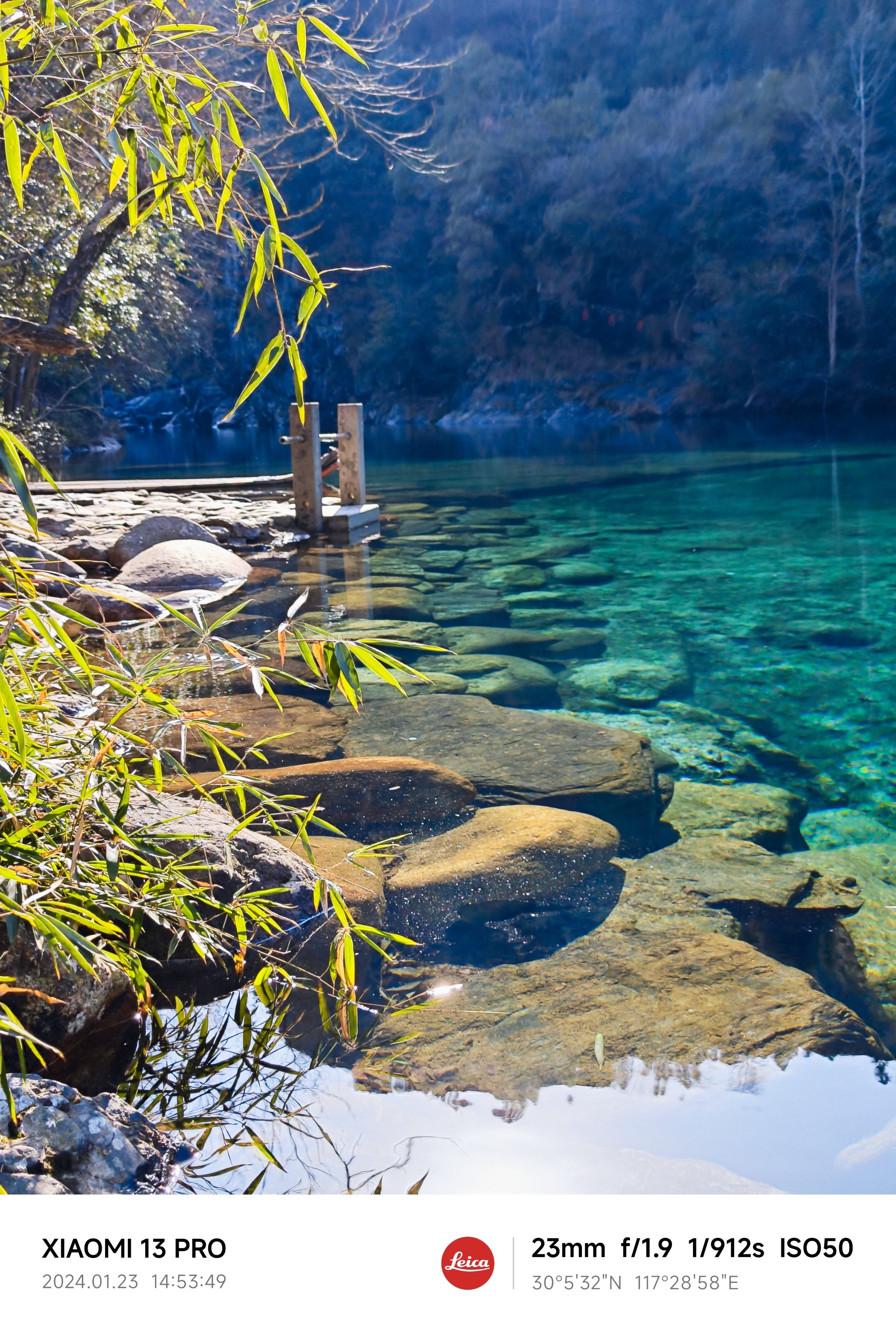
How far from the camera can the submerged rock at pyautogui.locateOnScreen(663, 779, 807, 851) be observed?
3861 millimetres

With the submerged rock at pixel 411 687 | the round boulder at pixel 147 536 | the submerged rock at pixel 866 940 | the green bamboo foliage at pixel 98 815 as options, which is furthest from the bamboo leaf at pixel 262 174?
the round boulder at pixel 147 536

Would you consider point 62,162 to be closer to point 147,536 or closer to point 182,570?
point 182,570

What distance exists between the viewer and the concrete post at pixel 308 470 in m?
10.7

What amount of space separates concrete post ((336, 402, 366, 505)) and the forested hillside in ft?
35.9

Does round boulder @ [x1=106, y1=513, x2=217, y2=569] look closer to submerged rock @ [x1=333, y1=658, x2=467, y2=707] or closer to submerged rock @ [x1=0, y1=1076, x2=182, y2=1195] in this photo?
submerged rock @ [x1=333, y1=658, x2=467, y2=707]

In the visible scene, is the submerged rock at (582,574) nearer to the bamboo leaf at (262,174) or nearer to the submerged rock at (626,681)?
the submerged rock at (626,681)

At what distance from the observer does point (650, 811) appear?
4.00 metres

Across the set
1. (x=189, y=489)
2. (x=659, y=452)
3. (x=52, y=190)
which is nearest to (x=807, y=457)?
(x=659, y=452)

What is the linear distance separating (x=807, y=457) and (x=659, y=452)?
3.66 meters

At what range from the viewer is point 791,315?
29.3 meters

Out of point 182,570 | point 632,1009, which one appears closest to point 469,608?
point 182,570

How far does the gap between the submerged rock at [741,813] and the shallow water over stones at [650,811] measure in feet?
0.04

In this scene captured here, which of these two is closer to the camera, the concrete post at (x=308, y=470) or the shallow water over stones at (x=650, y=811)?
the shallow water over stones at (x=650, y=811)

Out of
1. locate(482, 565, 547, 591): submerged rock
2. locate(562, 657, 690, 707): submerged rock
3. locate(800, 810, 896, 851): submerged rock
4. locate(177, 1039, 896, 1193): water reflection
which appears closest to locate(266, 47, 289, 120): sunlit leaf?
locate(177, 1039, 896, 1193): water reflection
